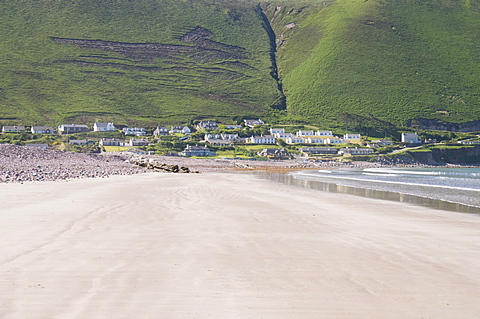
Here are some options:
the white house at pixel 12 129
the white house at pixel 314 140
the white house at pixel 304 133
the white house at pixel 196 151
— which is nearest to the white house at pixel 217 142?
the white house at pixel 196 151

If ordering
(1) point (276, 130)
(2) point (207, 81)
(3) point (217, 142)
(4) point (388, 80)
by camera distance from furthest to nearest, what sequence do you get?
(2) point (207, 81)
(4) point (388, 80)
(1) point (276, 130)
(3) point (217, 142)

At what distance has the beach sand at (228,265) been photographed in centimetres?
526

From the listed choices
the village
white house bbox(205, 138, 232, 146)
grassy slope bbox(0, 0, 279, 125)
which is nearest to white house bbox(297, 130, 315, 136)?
the village

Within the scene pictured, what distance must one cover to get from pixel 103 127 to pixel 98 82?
2037 inches

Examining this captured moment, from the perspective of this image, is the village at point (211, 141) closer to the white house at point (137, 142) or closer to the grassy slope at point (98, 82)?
the white house at point (137, 142)

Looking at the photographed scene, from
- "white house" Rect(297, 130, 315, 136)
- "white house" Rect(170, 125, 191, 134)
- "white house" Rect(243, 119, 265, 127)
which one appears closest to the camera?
"white house" Rect(170, 125, 191, 134)

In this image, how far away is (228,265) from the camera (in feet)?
23.4

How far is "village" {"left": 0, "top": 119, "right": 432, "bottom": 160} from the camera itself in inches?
3575

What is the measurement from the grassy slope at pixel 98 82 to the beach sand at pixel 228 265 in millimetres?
113855

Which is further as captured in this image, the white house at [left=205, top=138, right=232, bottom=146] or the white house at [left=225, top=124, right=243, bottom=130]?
the white house at [left=225, top=124, right=243, bottom=130]

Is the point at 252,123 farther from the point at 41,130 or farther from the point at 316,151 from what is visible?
the point at 41,130

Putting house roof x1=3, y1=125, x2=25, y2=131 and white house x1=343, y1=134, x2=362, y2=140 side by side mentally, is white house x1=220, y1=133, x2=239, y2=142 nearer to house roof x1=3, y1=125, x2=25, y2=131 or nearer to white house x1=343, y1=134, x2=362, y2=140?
white house x1=343, y1=134, x2=362, y2=140

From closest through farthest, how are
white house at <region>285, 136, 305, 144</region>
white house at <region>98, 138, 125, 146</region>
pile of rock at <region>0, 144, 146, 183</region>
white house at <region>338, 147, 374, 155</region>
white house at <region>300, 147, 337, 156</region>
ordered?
pile of rock at <region>0, 144, 146, 183</region> < white house at <region>98, 138, 125, 146</region> < white house at <region>300, 147, 337, 156</region> < white house at <region>338, 147, 374, 155</region> < white house at <region>285, 136, 305, 144</region>

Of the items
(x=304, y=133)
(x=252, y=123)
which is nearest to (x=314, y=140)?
(x=304, y=133)
